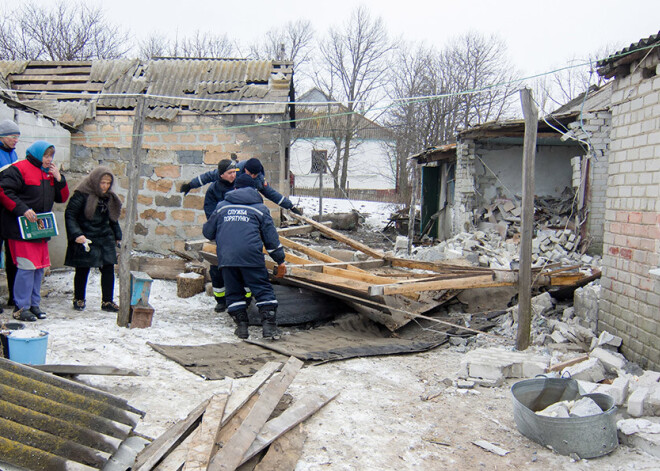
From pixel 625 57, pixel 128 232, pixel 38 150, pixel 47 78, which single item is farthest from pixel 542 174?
pixel 38 150

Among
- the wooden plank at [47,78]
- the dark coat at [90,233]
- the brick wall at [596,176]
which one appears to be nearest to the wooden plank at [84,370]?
the dark coat at [90,233]

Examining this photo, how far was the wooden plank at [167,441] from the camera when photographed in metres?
2.87

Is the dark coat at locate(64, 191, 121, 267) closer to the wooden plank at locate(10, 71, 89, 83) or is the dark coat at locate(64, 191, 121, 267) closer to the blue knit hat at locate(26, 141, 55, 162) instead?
the blue knit hat at locate(26, 141, 55, 162)

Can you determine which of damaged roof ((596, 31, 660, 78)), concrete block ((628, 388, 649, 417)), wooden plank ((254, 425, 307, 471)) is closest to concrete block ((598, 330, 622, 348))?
concrete block ((628, 388, 649, 417))

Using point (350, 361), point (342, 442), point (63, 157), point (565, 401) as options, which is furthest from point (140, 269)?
point (565, 401)

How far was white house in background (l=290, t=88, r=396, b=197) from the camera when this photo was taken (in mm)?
32500

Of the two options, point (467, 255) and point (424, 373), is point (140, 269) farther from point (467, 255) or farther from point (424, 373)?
point (467, 255)

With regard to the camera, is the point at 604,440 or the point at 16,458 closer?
the point at 16,458

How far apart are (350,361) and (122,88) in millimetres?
6867

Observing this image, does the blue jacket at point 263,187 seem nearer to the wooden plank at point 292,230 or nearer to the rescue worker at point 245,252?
the rescue worker at point 245,252

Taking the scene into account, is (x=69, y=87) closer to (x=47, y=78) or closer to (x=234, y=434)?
(x=47, y=78)

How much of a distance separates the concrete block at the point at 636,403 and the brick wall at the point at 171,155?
6.14m

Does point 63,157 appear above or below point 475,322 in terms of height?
above

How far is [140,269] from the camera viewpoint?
818 centimetres
